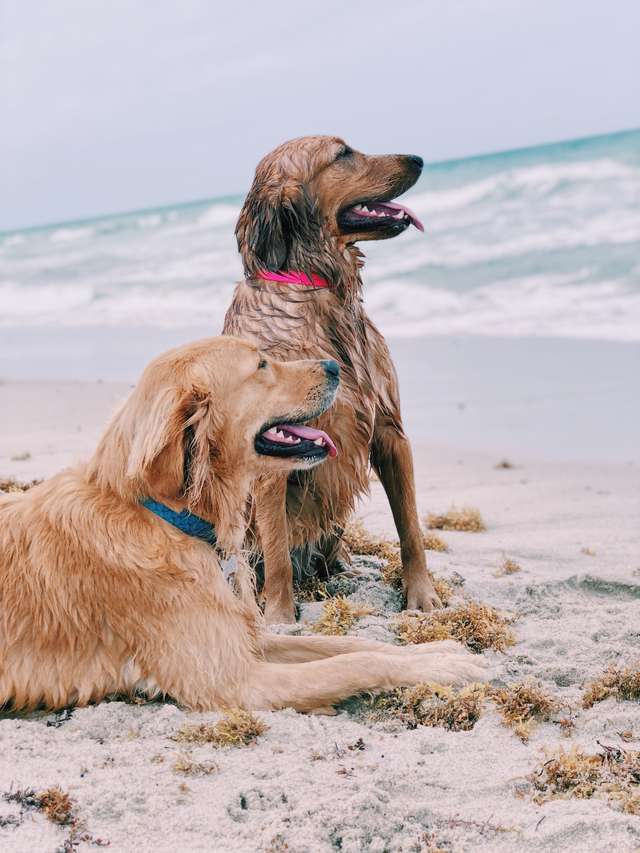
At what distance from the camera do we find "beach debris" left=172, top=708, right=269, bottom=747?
138 inches

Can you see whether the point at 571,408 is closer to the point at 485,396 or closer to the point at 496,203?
the point at 485,396

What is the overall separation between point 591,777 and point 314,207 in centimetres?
280

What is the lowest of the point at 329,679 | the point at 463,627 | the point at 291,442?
the point at 463,627

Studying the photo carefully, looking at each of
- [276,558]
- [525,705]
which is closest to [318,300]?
[276,558]

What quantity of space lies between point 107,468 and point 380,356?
5.66 feet

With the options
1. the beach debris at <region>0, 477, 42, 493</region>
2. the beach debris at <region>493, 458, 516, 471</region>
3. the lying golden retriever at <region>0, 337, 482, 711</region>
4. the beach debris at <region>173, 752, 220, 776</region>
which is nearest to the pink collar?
the lying golden retriever at <region>0, 337, 482, 711</region>

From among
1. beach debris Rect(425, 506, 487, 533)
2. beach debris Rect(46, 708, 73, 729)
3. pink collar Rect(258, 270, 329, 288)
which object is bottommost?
beach debris Rect(425, 506, 487, 533)

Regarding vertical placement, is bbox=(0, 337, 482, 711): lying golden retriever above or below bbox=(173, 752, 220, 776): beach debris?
above

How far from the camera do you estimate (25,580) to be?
12.4 feet

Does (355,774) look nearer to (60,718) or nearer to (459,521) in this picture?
(60,718)

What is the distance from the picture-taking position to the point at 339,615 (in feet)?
15.9

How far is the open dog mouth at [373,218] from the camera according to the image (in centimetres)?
490

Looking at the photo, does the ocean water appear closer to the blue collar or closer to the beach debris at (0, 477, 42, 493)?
the beach debris at (0, 477, 42, 493)

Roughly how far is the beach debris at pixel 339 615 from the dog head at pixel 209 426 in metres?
1.02
